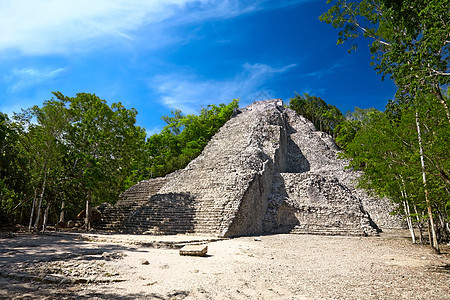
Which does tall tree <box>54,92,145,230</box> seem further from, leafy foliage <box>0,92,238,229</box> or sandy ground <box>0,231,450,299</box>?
sandy ground <box>0,231,450,299</box>

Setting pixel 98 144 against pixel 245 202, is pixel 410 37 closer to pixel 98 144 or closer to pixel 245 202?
pixel 245 202

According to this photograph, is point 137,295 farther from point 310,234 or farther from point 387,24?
point 310,234

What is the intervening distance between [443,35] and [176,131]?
117 feet

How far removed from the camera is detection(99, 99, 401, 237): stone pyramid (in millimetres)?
14117

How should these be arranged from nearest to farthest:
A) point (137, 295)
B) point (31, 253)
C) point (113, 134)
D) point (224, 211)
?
point (137, 295) < point (31, 253) < point (224, 211) < point (113, 134)

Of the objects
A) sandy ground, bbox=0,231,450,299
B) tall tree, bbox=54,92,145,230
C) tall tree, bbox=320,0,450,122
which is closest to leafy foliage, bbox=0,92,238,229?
tall tree, bbox=54,92,145,230

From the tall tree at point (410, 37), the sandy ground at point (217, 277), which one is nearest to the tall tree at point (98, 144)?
the sandy ground at point (217, 277)

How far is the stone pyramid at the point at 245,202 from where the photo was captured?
1412 cm

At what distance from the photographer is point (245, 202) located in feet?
47.7

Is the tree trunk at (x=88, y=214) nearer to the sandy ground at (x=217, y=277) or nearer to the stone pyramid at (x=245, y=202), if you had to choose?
the stone pyramid at (x=245, y=202)

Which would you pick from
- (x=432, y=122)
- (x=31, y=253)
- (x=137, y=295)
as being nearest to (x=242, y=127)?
(x=432, y=122)

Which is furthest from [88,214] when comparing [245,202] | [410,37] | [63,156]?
[410,37]

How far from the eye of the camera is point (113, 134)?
17.1 m

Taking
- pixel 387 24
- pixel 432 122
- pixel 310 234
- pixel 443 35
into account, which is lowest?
pixel 310 234
